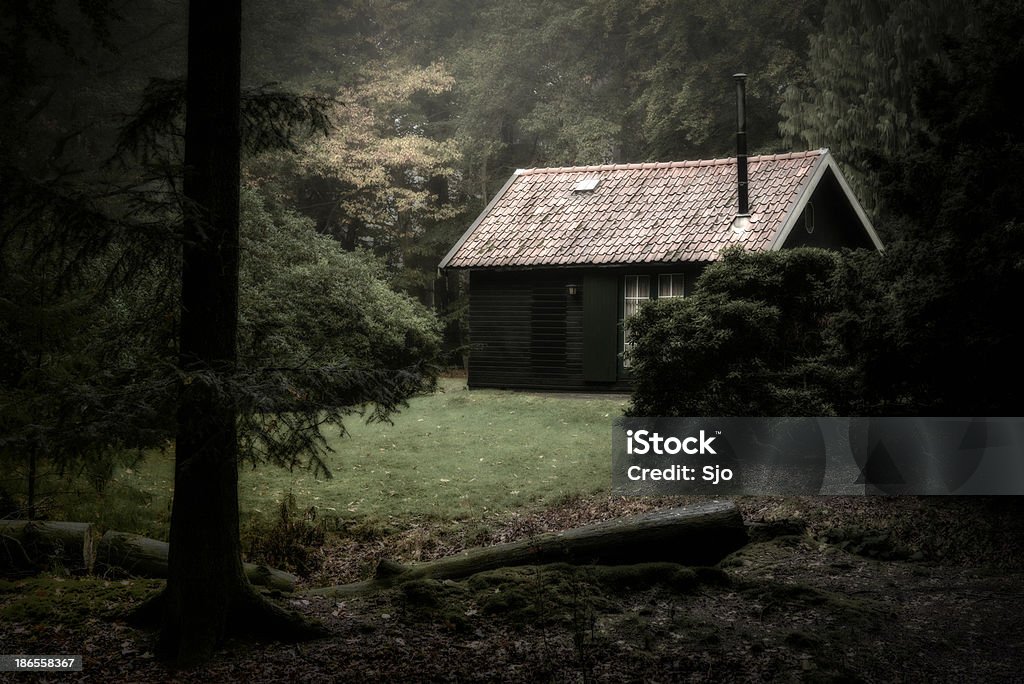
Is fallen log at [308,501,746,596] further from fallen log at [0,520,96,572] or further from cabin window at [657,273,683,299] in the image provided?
cabin window at [657,273,683,299]

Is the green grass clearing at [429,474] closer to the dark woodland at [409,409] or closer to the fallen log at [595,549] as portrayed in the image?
the dark woodland at [409,409]

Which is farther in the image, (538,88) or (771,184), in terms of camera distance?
(538,88)

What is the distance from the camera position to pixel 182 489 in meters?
6.14

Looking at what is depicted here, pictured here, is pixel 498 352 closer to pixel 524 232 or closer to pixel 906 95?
pixel 524 232

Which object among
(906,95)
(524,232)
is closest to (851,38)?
(906,95)

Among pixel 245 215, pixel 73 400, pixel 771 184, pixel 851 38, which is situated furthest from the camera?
pixel 851 38

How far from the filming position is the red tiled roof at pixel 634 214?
63.2 ft

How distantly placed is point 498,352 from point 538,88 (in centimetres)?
1653

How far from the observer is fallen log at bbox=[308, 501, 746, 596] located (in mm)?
7883

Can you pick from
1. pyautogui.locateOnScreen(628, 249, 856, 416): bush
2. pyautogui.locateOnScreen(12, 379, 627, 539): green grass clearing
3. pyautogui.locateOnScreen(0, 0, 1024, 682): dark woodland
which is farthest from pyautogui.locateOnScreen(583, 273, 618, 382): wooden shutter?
pyautogui.locateOnScreen(628, 249, 856, 416): bush

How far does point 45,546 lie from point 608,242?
14295mm

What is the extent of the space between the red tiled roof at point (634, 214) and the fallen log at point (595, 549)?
1062 cm

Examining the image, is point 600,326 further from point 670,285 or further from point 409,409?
point 409,409

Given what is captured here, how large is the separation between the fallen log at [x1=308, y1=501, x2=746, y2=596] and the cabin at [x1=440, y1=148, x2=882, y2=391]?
10782 mm
